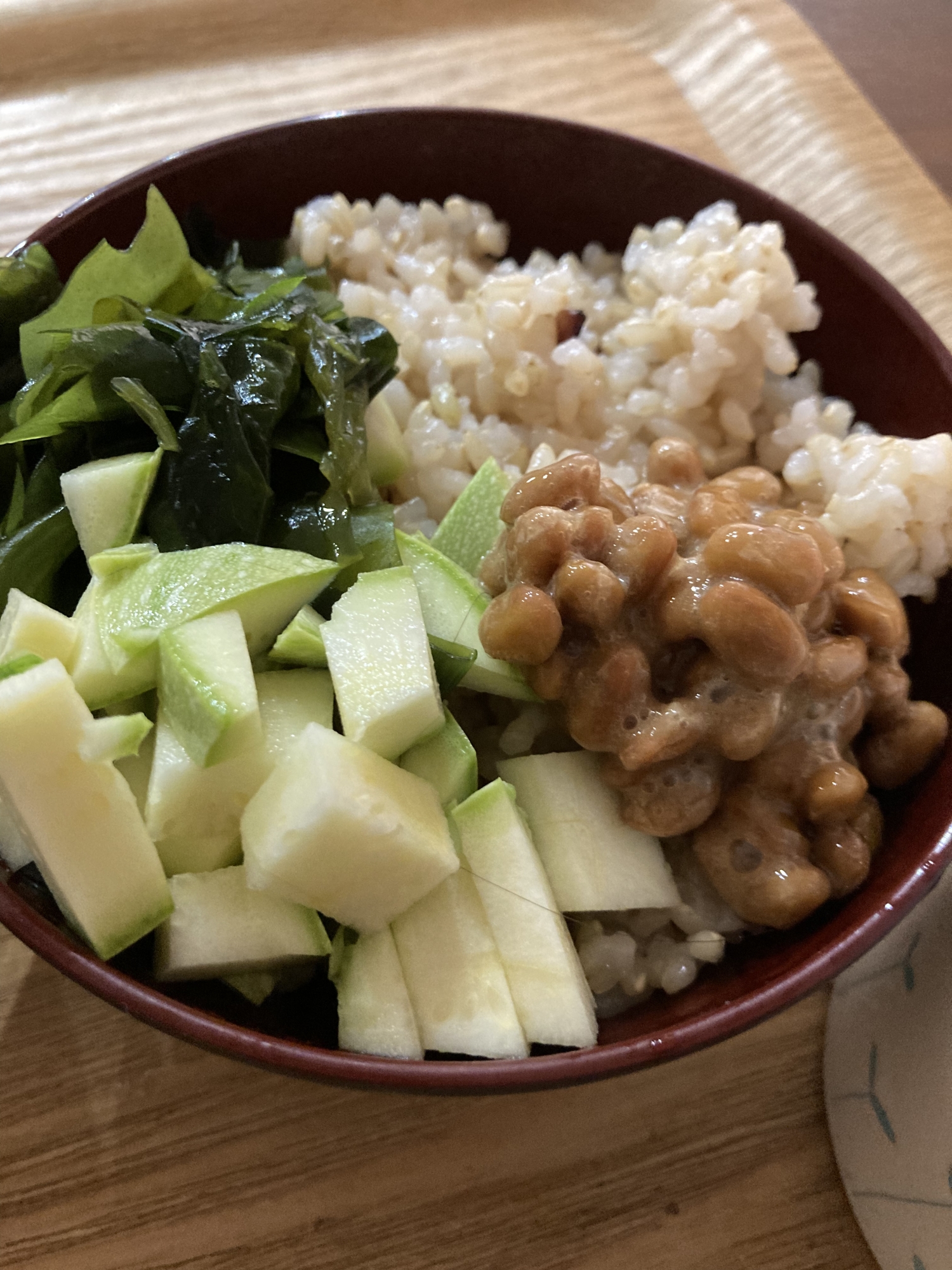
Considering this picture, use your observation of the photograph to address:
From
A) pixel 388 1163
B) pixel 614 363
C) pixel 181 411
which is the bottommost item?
pixel 388 1163

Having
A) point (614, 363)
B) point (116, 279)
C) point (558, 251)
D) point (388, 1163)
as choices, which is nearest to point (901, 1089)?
point (388, 1163)

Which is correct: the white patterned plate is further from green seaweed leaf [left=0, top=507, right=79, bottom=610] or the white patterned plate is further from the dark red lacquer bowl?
green seaweed leaf [left=0, top=507, right=79, bottom=610]

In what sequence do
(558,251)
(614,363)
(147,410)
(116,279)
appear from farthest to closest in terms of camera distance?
(558,251)
(614,363)
(116,279)
(147,410)

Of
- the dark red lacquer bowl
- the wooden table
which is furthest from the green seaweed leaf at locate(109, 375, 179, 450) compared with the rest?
the wooden table

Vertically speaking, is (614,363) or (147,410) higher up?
(147,410)

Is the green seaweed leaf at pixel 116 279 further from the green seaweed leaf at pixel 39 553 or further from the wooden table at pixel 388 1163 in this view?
the wooden table at pixel 388 1163

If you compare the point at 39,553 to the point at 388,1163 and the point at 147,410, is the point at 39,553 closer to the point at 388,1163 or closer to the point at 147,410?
the point at 147,410

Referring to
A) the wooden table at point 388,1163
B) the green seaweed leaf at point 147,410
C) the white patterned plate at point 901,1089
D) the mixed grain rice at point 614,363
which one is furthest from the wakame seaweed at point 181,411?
the white patterned plate at point 901,1089
